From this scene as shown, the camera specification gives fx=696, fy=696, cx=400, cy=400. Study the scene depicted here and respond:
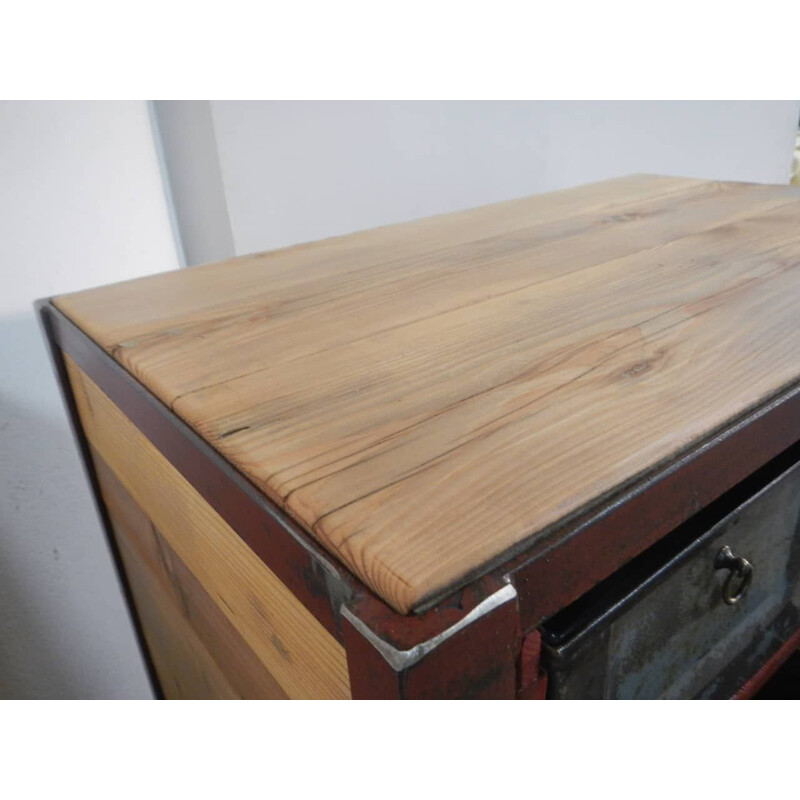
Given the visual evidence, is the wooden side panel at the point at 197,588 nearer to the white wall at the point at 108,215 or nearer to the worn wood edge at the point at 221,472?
the worn wood edge at the point at 221,472

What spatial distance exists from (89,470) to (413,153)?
59 centimetres

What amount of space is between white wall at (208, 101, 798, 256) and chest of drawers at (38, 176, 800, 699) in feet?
0.67

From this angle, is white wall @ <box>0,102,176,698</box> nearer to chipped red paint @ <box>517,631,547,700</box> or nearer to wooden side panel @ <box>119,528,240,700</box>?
wooden side panel @ <box>119,528,240,700</box>

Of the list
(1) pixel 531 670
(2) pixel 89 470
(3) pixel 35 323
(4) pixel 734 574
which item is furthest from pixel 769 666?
(3) pixel 35 323

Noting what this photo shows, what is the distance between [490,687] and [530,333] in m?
0.24

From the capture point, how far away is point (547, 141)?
1133 mm

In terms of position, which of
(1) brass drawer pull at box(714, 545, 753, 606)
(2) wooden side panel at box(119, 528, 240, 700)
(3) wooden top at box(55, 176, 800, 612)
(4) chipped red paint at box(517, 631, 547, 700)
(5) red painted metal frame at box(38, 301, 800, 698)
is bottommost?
(2) wooden side panel at box(119, 528, 240, 700)

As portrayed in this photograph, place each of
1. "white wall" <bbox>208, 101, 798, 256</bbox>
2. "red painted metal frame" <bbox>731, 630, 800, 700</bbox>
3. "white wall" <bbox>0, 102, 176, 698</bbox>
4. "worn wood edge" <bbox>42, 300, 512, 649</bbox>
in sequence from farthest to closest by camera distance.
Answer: "white wall" <bbox>208, 101, 798, 256</bbox>, "white wall" <bbox>0, 102, 176, 698</bbox>, "red painted metal frame" <bbox>731, 630, 800, 700</bbox>, "worn wood edge" <bbox>42, 300, 512, 649</bbox>

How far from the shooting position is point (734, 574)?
0.42 m

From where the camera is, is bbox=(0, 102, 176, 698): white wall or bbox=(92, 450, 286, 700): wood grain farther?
bbox=(0, 102, 176, 698): white wall

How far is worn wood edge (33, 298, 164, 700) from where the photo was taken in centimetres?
58

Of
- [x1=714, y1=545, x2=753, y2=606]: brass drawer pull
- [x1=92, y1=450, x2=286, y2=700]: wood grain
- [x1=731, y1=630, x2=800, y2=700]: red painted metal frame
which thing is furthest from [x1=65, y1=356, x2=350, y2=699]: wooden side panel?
[x1=731, y1=630, x2=800, y2=700]: red painted metal frame

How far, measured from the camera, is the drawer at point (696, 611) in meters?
0.34
